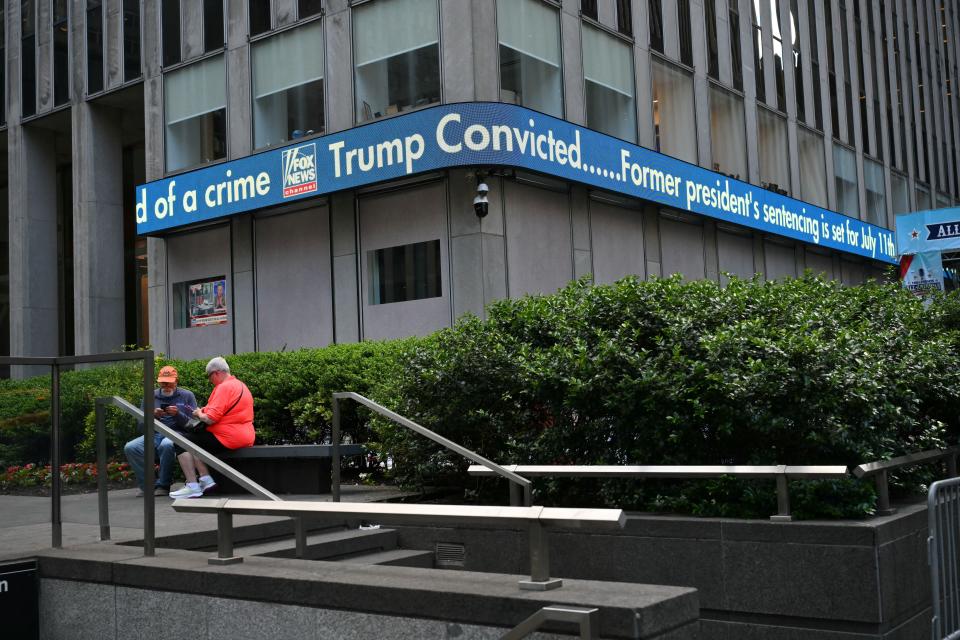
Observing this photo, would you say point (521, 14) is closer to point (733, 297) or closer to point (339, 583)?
point (733, 297)

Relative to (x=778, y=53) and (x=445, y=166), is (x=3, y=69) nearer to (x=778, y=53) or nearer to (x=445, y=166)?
(x=445, y=166)

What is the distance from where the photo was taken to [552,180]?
1683 centimetres

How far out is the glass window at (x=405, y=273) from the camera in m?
16.2

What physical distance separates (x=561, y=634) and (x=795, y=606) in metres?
2.75

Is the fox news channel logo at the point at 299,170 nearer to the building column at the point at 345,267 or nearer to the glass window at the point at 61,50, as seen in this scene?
the building column at the point at 345,267

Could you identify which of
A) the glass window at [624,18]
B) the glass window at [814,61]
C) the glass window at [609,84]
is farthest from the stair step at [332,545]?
the glass window at [814,61]

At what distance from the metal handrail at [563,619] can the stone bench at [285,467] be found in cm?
606

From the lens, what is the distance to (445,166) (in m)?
15.2

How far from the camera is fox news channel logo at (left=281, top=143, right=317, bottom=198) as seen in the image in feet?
55.9

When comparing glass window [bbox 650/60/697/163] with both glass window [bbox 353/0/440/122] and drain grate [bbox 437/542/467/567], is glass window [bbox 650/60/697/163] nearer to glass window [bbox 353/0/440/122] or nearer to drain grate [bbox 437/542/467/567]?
glass window [bbox 353/0/440/122]

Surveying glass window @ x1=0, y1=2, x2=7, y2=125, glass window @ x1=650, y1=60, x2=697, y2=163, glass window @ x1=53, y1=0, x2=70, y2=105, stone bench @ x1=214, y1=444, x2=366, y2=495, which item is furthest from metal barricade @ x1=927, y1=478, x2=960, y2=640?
glass window @ x1=0, y1=2, x2=7, y2=125

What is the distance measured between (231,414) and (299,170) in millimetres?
7893

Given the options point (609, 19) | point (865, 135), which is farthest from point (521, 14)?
point (865, 135)

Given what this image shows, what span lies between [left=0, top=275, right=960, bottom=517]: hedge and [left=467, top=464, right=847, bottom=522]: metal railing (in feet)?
0.89
